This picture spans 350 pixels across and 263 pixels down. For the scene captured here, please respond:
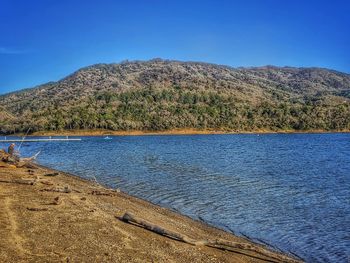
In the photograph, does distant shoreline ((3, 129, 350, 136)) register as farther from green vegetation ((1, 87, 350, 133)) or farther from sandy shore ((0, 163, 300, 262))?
sandy shore ((0, 163, 300, 262))

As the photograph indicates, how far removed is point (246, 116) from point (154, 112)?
41706mm

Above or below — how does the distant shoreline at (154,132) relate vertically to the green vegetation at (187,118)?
below

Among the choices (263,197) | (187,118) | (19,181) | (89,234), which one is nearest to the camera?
(89,234)

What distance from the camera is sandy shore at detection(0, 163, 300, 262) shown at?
1259 centimetres

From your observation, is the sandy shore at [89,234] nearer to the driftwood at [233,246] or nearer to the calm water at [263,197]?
the driftwood at [233,246]

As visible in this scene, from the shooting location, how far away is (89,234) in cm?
1505

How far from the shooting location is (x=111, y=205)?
73.5ft

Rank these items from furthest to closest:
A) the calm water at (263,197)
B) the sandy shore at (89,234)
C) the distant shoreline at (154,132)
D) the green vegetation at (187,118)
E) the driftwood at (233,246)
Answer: the green vegetation at (187,118), the distant shoreline at (154,132), the calm water at (263,197), the driftwood at (233,246), the sandy shore at (89,234)

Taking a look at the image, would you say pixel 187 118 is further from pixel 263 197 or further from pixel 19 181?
pixel 19 181

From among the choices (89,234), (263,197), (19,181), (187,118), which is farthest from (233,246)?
(187,118)

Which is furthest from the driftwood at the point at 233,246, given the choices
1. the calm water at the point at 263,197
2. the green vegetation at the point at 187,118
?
the green vegetation at the point at 187,118

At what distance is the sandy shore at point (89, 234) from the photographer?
1259cm

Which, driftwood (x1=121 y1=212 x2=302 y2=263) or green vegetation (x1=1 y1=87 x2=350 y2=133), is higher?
green vegetation (x1=1 y1=87 x2=350 y2=133)

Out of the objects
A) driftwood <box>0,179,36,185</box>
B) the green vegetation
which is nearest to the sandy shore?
driftwood <box>0,179,36,185</box>
